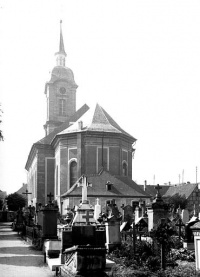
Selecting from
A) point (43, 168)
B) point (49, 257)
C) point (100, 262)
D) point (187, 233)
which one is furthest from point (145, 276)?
point (43, 168)

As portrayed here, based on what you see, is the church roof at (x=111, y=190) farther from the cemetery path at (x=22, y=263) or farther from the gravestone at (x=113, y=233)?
the gravestone at (x=113, y=233)

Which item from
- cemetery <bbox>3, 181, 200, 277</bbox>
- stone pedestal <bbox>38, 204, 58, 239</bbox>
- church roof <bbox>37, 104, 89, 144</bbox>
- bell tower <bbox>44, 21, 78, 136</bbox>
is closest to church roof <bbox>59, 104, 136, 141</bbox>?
church roof <bbox>37, 104, 89, 144</bbox>

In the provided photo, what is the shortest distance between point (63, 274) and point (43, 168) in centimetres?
4290

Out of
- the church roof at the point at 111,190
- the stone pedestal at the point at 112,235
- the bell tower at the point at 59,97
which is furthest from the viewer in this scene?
the bell tower at the point at 59,97

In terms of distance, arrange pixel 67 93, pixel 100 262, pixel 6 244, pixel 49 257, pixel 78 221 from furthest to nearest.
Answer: pixel 67 93, pixel 6 244, pixel 49 257, pixel 78 221, pixel 100 262

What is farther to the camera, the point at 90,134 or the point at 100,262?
the point at 90,134

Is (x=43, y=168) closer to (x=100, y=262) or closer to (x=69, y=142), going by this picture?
(x=69, y=142)

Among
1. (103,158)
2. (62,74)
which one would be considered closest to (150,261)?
(103,158)

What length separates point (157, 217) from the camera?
17.8 meters

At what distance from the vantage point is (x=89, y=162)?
4528cm

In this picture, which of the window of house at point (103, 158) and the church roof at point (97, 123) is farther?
the church roof at point (97, 123)

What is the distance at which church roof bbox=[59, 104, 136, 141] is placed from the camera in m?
46.2

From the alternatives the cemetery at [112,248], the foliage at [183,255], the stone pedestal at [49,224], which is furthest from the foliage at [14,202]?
the foliage at [183,255]

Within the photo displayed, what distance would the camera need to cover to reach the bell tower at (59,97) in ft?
196
